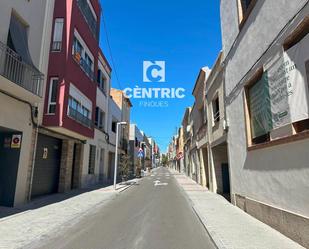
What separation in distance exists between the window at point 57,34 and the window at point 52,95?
1832 millimetres

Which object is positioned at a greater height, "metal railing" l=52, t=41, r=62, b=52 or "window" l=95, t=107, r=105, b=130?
"metal railing" l=52, t=41, r=62, b=52

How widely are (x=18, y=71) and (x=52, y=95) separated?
11.7 ft

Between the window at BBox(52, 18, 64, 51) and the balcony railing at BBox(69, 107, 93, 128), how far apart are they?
137 inches

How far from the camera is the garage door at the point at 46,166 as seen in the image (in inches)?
508

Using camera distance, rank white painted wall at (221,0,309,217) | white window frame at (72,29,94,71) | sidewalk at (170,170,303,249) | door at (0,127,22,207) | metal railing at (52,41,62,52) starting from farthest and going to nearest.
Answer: white window frame at (72,29,94,71) < metal railing at (52,41,62,52) < door at (0,127,22,207) < white painted wall at (221,0,309,217) < sidewalk at (170,170,303,249)

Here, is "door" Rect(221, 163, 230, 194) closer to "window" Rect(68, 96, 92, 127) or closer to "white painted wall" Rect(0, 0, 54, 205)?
"window" Rect(68, 96, 92, 127)

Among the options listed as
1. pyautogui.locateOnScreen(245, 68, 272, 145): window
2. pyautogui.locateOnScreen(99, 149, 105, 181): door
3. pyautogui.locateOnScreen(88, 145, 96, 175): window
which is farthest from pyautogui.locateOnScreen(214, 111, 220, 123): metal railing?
pyautogui.locateOnScreen(99, 149, 105, 181): door

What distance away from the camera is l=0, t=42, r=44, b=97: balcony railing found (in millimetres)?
8984

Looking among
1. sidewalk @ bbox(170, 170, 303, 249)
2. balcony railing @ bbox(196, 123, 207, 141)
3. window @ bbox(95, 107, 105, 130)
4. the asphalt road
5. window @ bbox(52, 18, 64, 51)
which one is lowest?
the asphalt road

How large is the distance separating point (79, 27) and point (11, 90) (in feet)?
25.6

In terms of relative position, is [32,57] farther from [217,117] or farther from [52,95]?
[217,117]

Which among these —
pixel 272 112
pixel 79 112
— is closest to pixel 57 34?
pixel 79 112

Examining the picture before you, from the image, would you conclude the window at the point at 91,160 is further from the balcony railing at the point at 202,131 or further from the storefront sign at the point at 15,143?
the storefront sign at the point at 15,143

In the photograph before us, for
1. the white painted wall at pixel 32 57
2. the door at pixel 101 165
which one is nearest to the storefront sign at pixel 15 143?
the white painted wall at pixel 32 57
